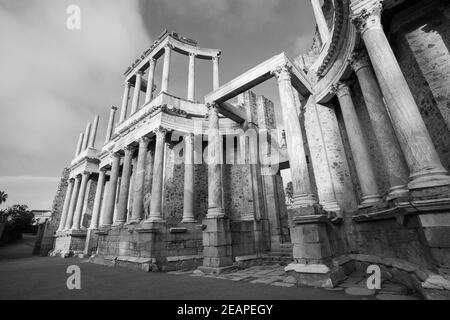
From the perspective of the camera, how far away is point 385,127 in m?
5.84

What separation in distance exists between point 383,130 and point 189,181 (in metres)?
8.44

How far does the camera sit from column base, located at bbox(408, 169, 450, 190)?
3.72 meters

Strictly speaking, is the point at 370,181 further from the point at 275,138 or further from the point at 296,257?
the point at 275,138

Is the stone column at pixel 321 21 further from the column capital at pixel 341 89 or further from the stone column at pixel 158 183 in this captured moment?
the stone column at pixel 158 183

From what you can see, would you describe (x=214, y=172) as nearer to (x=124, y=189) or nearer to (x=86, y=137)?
(x=124, y=189)

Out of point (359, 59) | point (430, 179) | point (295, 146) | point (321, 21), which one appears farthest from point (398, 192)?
point (321, 21)

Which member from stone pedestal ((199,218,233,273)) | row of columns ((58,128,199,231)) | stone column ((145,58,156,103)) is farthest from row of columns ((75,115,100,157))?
stone pedestal ((199,218,233,273))

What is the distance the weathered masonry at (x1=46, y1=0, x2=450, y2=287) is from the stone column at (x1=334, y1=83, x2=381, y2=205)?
44mm

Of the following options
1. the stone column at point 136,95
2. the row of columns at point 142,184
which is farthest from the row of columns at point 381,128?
the stone column at point 136,95

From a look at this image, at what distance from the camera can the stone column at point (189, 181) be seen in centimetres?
1084

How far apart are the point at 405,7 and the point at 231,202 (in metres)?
10.1

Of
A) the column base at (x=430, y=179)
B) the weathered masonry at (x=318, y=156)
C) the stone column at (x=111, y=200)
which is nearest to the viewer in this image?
the column base at (x=430, y=179)

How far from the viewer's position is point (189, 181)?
1127 cm
